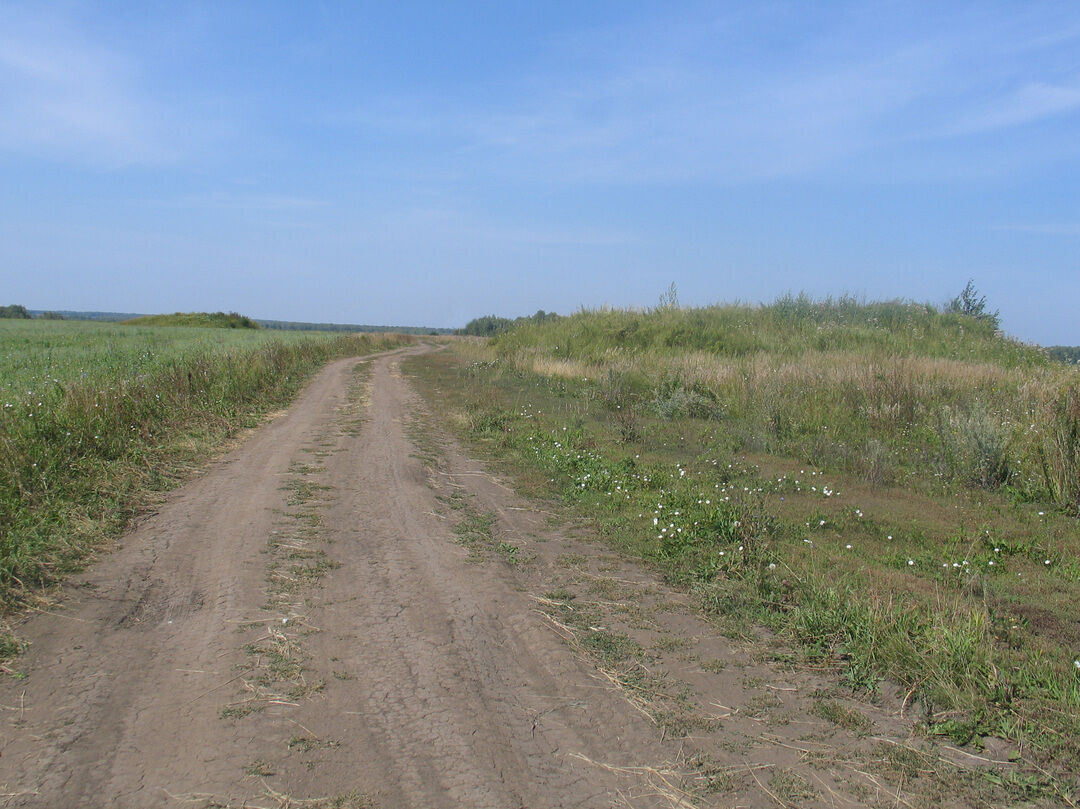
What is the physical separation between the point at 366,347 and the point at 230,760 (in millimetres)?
44410

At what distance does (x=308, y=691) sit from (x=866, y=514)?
6.06 meters

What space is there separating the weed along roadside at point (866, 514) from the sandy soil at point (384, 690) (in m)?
0.32

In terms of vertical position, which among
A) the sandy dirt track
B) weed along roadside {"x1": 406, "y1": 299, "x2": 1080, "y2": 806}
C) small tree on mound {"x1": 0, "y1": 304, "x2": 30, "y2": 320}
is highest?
small tree on mound {"x1": 0, "y1": 304, "x2": 30, "y2": 320}

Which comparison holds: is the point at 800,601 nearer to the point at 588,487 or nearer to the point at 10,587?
the point at 588,487

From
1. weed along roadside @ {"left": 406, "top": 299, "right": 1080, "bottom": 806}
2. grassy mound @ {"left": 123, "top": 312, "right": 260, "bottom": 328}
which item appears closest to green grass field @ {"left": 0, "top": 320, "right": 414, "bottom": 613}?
weed along roadside @ {"left": 406, "top": 299, "right": 1080, "bottom": 806}

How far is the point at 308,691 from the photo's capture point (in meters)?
3.63

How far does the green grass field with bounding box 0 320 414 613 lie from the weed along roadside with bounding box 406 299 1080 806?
12.5 feet

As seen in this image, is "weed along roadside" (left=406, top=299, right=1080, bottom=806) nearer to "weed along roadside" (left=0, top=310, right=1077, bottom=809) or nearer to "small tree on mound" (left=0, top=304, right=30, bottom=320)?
"weed along roadside" (left=0, top=310, right=1077, bottom=809)

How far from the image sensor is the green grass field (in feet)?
18.2

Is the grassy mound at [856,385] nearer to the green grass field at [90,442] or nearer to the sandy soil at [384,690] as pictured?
the sandy soil at [384,690]

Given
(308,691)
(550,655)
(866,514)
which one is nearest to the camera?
(308,691)

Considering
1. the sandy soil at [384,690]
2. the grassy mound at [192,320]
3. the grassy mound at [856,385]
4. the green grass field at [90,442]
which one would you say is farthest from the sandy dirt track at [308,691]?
the grassy mound at [192,320]

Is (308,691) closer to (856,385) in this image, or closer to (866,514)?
(866,514)

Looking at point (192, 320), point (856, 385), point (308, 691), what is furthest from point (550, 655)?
point (192, 320)
